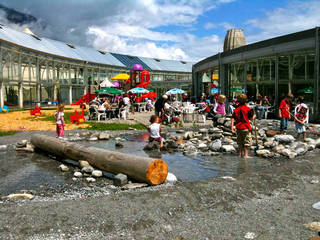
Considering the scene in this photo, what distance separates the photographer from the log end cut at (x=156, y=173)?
17.8ft

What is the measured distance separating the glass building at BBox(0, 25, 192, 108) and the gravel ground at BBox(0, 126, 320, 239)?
26241 millimetres

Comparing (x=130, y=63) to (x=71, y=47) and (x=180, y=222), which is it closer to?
(x=71, y=47)

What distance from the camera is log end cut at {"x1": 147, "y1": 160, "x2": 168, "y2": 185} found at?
5.43m

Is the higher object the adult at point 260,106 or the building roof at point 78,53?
the building roof at point 78,53

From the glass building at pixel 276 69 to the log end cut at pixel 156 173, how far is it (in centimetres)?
1206

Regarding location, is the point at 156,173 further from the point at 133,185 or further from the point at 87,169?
the point at 87,169

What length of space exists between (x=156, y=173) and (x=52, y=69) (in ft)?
119

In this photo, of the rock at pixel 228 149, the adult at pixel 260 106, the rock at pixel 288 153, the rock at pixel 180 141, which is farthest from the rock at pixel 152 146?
the adult at pixel 260 106

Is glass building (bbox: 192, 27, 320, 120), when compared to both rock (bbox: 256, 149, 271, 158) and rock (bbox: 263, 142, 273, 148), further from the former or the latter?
rock (bbox: 256, 149, 271, 158)

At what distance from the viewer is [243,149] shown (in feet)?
25.9

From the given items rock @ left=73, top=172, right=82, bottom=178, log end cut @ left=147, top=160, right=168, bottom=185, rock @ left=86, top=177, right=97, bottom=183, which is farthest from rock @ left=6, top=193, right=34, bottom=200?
log end cut @ left=147, top=160, right=168, bottom=185

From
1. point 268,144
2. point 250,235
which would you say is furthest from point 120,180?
point 268,144

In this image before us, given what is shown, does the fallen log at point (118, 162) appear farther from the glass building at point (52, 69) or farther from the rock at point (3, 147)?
the glass building at point (52, 69)

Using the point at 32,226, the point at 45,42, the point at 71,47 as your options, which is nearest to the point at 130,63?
the point at 71,47
